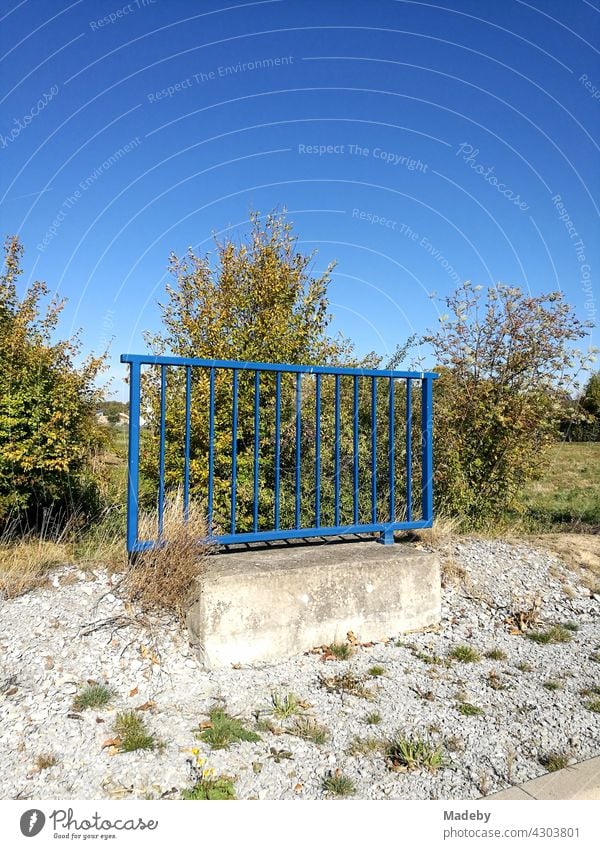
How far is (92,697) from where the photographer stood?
2936 mm

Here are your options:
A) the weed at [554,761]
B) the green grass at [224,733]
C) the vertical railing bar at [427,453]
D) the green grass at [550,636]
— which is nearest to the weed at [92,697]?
the green grass at [224,733]

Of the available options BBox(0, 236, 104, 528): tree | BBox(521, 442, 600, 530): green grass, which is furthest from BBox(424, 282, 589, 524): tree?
BBox(0, 236, 104, 528): tree

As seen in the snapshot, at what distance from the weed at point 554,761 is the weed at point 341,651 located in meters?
1.32

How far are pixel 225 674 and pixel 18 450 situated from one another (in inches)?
113

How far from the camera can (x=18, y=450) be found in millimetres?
4980

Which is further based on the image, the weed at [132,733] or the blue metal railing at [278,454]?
the blue metal railing at [278,454]

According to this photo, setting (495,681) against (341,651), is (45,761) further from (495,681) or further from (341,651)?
(495,681)

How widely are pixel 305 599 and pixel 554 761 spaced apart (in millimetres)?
1635

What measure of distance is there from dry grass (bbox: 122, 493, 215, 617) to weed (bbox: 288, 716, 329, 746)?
104 centimetres

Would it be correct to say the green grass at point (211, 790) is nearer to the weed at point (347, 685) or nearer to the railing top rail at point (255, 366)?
the weed at point (347, 685)

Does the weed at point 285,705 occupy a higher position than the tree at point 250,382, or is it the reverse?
the tree at point 250,382

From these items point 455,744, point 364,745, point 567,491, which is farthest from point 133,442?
point 567,491

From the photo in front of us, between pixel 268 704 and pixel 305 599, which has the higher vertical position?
pixel 305 599

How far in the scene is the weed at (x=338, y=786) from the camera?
2.33m
